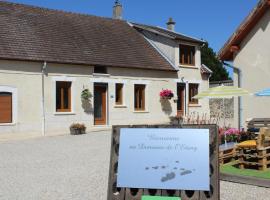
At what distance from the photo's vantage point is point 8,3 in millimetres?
22984

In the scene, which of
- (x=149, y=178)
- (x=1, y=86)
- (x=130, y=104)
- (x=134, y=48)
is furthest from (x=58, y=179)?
(x=134, y=48)

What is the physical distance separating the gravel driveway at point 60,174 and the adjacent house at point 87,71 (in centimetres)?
400

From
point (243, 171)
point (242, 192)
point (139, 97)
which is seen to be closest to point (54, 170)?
point (243, 171)

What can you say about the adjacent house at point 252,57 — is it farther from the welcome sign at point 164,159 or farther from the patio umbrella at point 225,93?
the welcome sign at point 164,159

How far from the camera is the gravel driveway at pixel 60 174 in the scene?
7.74m

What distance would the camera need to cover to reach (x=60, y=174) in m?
9.88

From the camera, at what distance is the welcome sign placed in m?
5.19

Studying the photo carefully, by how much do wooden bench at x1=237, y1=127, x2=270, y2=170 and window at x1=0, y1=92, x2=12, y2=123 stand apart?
11978 mm

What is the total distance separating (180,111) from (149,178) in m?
21.8

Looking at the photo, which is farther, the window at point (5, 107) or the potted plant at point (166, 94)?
the potted plant at point (166, 94)

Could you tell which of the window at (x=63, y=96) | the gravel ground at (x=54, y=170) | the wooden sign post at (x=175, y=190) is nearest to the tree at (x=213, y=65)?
the window at (x=63, y=96)

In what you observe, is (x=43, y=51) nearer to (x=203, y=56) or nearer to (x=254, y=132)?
(x=254, y=132)

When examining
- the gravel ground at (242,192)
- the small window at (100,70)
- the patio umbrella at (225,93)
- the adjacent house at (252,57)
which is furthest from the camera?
the small window at (100,70)

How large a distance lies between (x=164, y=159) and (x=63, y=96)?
1629cm
